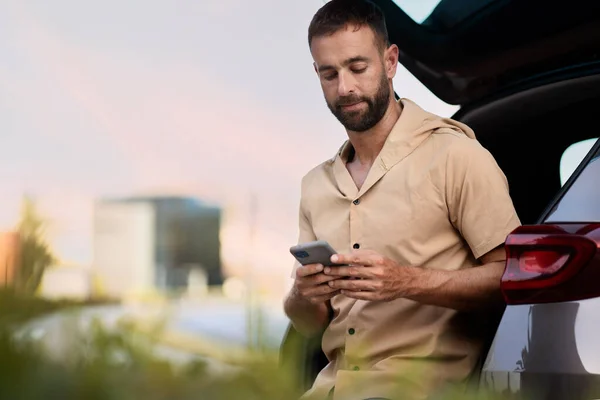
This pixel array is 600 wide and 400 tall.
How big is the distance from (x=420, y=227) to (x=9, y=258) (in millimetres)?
1865

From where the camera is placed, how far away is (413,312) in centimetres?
239

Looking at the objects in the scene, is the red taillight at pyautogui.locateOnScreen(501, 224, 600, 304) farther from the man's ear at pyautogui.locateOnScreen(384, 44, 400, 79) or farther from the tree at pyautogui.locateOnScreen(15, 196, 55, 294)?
the tree at pyautogui.locateOnScreen(15, 196, 55, 294)

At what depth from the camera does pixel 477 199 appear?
2.31 meters

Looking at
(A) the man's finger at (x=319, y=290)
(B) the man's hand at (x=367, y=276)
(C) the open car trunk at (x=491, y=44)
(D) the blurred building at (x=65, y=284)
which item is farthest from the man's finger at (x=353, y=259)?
(D) the blurred building at (x=65, y=284)

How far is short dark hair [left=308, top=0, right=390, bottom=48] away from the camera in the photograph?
2592mm

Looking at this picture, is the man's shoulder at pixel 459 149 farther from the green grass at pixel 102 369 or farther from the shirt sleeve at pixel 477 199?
the green grass at pixel 102 369

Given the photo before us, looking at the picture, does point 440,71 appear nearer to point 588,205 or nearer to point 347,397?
point 588,205

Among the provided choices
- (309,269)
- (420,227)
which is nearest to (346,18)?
(420,227)

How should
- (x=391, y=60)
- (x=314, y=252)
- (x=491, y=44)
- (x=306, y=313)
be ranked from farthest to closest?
(x=491, y=44) < (x=391, y=60) < (x=306, y=313) < (x=314, y=252)

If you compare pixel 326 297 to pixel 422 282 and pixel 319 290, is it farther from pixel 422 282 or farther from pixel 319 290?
pixel 422 282

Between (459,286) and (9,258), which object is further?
(459,286)

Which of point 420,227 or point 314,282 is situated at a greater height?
point 420,227

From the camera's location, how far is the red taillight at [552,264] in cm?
189

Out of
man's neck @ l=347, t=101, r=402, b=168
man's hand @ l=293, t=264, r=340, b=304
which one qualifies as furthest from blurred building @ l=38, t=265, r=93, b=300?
man's neck @ l=347, t=101, r=402, b=168
